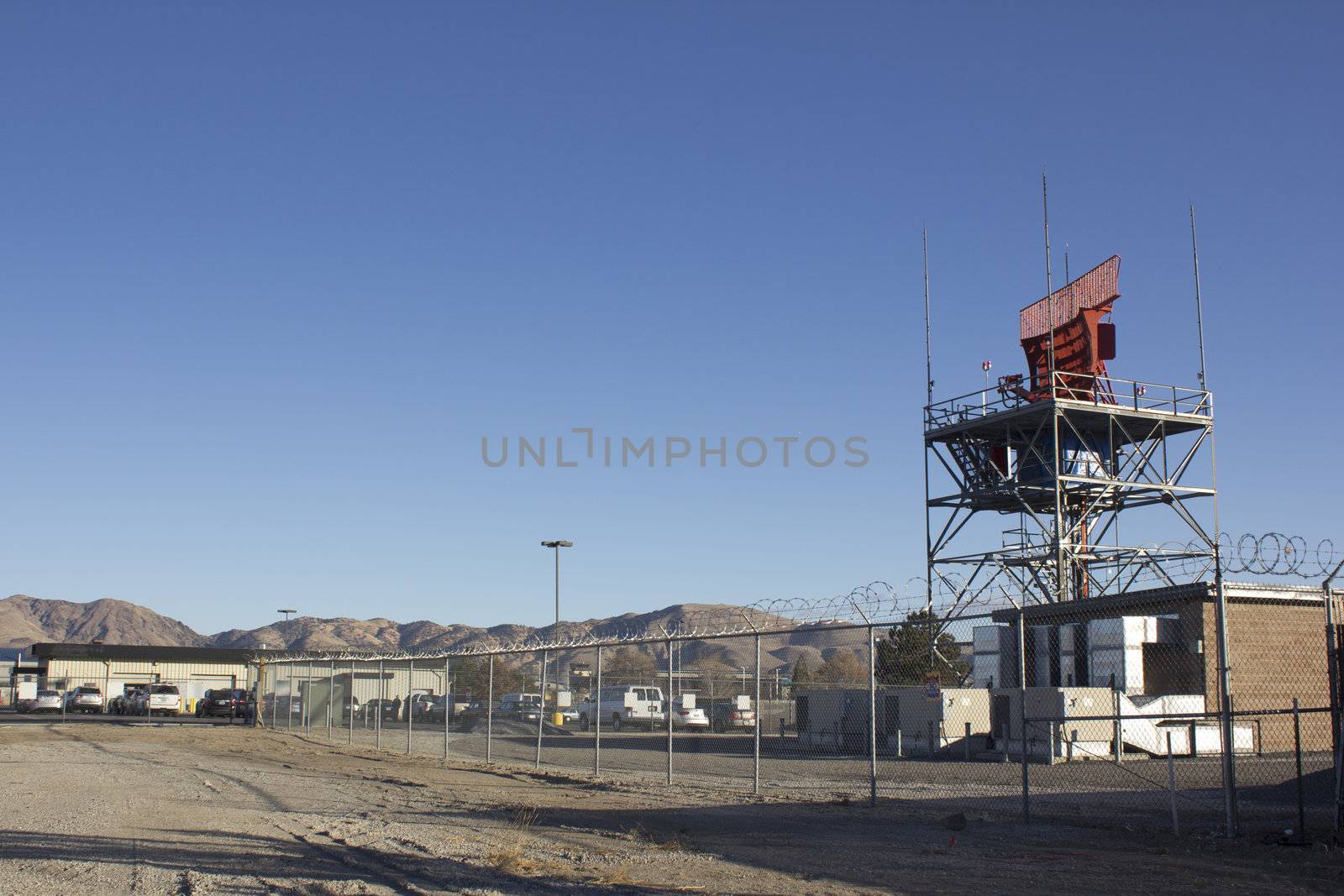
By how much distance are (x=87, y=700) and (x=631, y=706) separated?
36058 millimetres

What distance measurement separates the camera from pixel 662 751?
29109mm

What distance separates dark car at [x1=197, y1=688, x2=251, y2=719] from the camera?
5578 centimetres

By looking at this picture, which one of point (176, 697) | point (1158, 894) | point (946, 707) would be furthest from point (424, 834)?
point (176, 697)

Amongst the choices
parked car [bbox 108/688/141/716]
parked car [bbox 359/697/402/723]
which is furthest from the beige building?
parked car [bbox 359/697/402/723]

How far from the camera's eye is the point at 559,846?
39.4 ft

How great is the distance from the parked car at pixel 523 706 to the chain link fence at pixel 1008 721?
0.19 meters

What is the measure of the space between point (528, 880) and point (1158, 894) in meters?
5.00

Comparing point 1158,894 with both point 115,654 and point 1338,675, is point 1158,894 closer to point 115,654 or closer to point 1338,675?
point 1338,675

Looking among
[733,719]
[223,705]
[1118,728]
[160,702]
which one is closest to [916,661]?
[733,719]

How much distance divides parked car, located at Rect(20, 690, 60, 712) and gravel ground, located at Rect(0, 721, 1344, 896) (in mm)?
48718

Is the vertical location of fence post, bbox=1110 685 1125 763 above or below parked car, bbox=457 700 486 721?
above

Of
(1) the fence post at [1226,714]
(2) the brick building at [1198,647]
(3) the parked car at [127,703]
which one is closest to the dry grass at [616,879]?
(1) the fence post at [1226,714]

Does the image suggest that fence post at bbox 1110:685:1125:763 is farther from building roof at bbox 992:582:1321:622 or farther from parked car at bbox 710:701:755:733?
parked car at bbox 710:701:755:733

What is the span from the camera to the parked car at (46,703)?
205 feet
